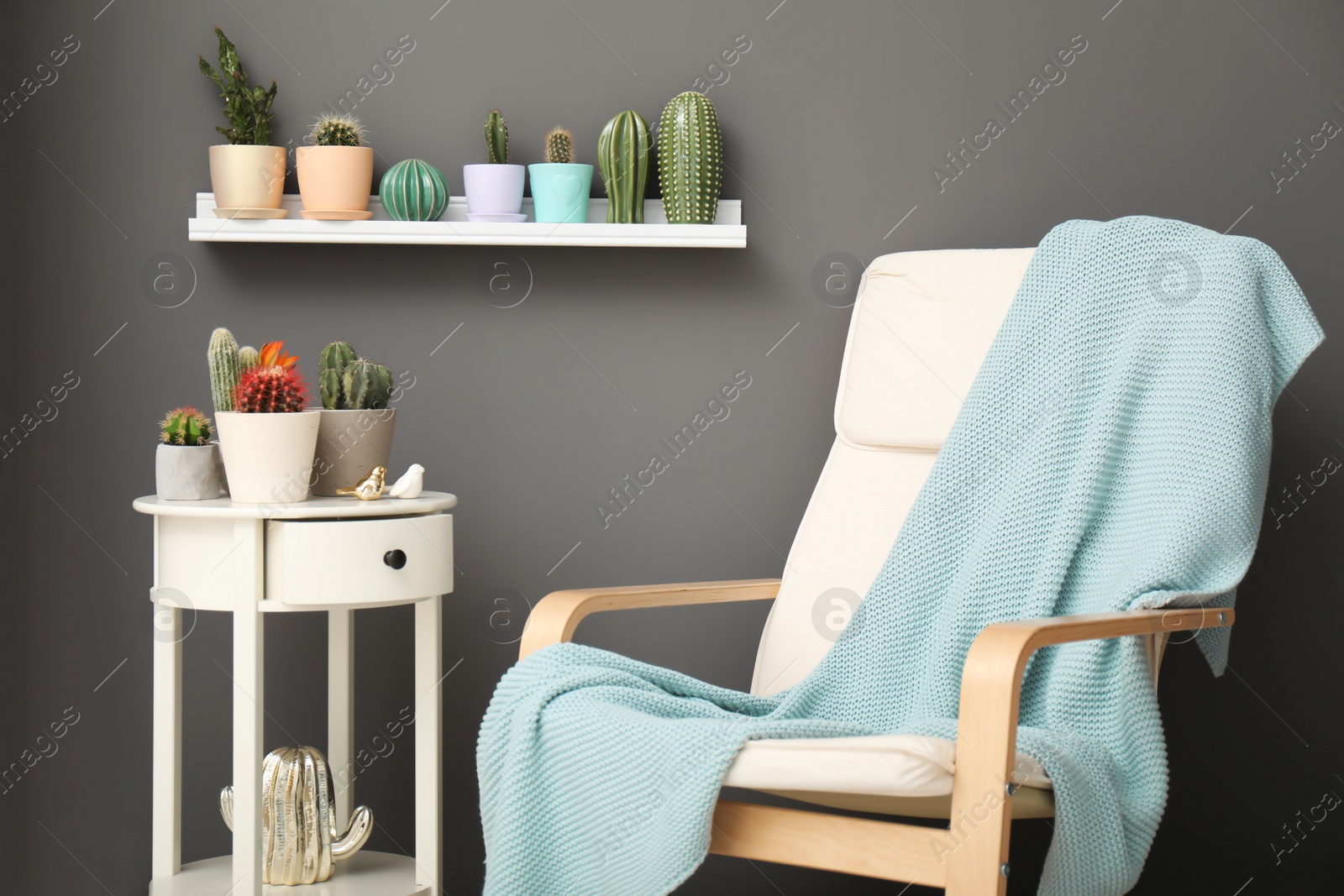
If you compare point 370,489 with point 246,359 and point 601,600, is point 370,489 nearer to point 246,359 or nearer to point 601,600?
point 246,359

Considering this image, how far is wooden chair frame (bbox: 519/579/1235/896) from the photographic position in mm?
937

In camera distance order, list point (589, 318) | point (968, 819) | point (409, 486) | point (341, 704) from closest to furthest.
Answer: point (968, 819), point (409, 486), point (341, 704), point (589, 318)

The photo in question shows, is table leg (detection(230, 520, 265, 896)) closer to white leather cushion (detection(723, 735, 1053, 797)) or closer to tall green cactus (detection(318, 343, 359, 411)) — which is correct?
tall green cactus (detection(318, 343, 359, 411))

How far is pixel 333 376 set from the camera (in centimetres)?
148

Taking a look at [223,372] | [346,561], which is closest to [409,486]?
[346,561]

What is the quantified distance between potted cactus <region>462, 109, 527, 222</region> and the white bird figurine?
43cm

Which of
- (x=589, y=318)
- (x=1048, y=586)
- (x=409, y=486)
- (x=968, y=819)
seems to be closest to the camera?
(x=968, y=819)

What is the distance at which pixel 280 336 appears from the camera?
1759 millimetres

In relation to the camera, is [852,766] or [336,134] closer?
[852,766]

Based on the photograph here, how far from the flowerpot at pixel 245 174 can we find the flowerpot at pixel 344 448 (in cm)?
40

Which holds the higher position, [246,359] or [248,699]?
[246,359]

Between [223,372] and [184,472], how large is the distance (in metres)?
0.13

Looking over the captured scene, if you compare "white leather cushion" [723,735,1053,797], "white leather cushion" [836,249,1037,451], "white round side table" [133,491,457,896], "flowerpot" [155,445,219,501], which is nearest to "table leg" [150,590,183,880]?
"white round side table" [133,491,457,896]

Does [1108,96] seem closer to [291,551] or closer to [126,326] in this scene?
[291,551]
